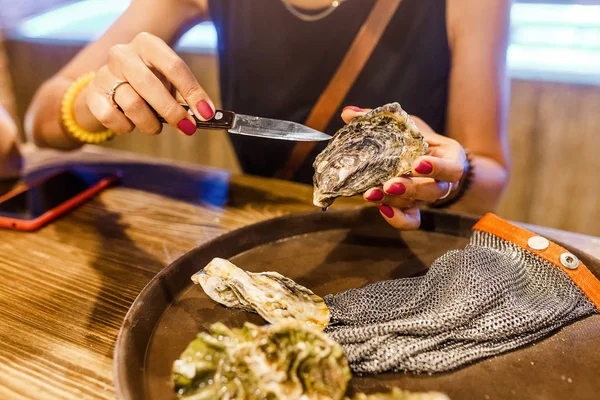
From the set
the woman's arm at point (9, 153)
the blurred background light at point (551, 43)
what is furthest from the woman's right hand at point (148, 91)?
the blurred background light at point (551, 43)

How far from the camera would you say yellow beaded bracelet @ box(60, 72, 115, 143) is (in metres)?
1.19

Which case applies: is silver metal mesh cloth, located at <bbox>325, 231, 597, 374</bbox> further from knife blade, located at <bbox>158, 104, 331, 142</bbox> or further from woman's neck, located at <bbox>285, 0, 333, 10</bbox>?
woman's neck, located at <bbox>285, 0, 333, 10</bbox>

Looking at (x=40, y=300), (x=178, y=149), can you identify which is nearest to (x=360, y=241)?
(x=40, y=300)

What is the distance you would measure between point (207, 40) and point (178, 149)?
627 mm

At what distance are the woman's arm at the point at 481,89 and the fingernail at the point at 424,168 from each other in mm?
409

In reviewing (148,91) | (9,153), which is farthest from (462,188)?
(9,153)

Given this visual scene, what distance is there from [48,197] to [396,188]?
2.87ft

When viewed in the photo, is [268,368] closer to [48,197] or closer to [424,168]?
[424,168]

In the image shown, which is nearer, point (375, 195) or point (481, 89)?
point (375, 195)

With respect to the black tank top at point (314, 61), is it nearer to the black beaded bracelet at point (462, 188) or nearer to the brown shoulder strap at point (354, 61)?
the brown shoulder strap at point (354, 61)

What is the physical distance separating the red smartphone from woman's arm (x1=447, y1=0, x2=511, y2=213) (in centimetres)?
92

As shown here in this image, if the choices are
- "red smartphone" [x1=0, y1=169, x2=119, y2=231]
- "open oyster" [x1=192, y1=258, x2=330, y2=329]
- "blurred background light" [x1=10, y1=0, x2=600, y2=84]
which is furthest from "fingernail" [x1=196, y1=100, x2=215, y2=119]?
"blurred background light" [x1=10, y1=0, x2=600, y2=84]

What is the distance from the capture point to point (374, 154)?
2.56 feet

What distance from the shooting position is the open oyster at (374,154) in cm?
77
